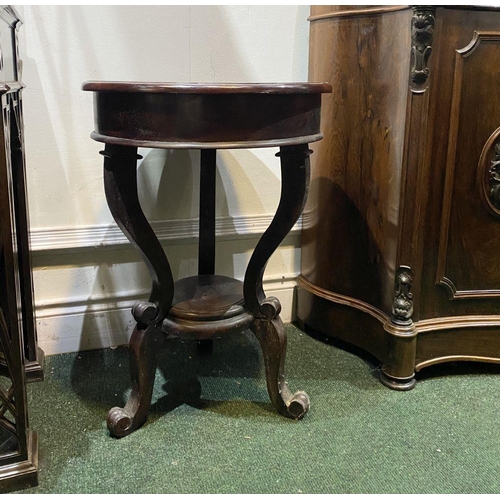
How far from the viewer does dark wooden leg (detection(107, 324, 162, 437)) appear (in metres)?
1.15

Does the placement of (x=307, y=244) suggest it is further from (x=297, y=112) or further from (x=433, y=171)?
(x=297, y=112)

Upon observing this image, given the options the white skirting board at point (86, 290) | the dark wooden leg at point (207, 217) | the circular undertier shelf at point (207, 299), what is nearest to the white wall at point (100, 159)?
the white skirting board at point (86, 290)

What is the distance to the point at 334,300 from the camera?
152cm

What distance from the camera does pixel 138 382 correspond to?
3.81 ft

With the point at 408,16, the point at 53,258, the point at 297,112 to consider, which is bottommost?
the point at 53,258

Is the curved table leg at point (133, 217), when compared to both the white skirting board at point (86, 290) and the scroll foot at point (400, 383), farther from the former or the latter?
the scroll foot at point (400, 383)

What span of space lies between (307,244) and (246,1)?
67 centimetres

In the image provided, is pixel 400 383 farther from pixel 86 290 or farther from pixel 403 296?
pixel 86 290

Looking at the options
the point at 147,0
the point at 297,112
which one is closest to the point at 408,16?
the point at 297,112

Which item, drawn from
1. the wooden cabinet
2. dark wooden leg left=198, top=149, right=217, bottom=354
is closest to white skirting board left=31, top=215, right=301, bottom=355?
dark wooden leg left=198, top=149, right=217, bottom=354

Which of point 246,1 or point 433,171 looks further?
point 246,1

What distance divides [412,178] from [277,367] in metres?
0.51

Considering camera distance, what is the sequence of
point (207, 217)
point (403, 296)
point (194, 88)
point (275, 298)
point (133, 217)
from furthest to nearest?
point (207, 217)
point (403, 296)
point (275, 298)
point (133, 217)
point (194, 88)

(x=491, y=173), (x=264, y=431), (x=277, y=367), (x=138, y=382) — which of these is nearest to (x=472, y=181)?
(x=491, y=173)
